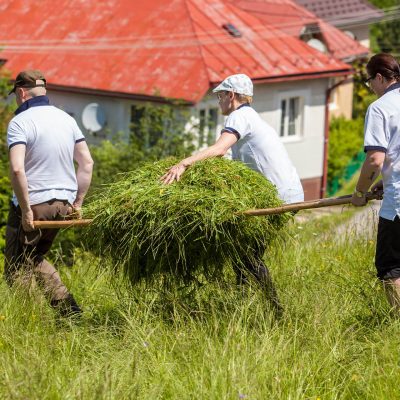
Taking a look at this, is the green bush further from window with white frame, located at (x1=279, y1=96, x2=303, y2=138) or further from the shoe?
the shoe

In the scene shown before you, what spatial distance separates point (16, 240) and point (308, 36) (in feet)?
67.4

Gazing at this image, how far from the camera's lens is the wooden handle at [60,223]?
589cm

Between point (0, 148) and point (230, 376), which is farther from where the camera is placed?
point (0, 148)

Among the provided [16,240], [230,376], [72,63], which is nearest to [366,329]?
[230,376]

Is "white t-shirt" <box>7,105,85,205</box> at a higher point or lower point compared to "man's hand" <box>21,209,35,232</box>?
higher

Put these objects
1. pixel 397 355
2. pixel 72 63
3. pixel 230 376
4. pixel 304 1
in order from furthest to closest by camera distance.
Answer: pixel 304 1 → pixel 72 63 → pixel 397 355 → pixel 230 376

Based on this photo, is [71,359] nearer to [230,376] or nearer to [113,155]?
[230,376]

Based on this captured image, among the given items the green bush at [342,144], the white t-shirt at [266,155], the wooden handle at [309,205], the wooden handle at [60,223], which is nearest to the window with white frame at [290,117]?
the green bush at [342,144]

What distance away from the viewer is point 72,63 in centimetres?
2214

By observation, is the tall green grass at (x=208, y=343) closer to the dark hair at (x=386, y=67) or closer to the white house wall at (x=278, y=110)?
the dark hair at (x=386, y=67)

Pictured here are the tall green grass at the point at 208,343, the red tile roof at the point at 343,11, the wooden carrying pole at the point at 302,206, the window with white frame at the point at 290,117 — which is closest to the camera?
the tall green grass at the point at 208,343

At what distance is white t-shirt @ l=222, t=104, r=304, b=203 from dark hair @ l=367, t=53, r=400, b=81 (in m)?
0.89

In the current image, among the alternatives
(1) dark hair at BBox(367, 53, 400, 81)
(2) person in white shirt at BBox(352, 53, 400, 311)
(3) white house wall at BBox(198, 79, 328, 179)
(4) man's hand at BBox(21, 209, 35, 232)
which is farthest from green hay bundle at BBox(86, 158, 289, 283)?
(3) white house wall at BBox(198, 79, 328, 179)

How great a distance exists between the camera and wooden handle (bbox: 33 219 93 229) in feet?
19.3
